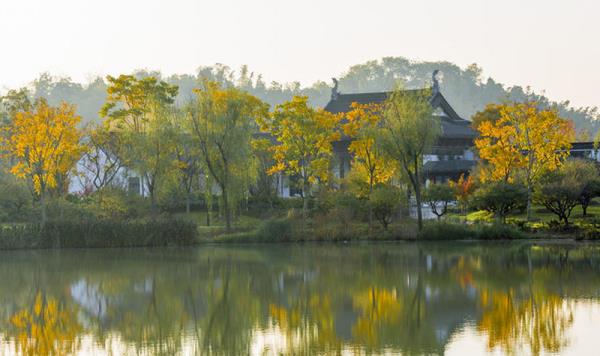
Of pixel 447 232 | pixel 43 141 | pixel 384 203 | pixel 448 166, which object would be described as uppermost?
pixel 43 141

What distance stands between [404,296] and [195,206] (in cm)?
2821

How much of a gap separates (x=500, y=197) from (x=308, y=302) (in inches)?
827

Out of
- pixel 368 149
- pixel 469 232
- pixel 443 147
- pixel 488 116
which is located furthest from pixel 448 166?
pixel 469 232

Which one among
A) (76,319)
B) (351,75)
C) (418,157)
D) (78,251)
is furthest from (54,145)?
(351,75)

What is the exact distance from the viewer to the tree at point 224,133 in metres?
43.2

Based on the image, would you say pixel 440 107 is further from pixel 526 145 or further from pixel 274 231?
pixel 274 231

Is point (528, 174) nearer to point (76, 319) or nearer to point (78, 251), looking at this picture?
point (78, 251)

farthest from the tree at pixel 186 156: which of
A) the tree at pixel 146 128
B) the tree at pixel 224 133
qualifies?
the tree at pixel 224 133

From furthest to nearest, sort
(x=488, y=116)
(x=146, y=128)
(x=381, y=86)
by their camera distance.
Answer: (x=381, y=86), (x=488, y=116), (x=146, y=128)

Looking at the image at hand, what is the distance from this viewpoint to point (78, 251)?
3816 cm

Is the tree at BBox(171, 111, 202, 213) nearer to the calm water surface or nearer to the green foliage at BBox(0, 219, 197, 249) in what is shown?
the green foliage at BBox(0, 219, 197, 249)

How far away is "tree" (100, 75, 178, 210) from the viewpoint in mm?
43250

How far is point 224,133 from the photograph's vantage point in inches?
1703

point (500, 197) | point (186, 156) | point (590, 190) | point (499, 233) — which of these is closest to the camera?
point (499, 233)
